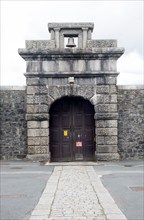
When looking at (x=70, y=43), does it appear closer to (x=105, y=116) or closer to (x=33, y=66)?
(x=33, y=66)

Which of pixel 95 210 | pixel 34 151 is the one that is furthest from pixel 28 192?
pixel 34 151

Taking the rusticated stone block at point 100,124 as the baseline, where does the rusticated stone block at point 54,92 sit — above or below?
above

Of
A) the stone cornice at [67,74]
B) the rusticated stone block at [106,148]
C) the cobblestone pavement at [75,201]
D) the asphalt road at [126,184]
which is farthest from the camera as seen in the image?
the rusticated stone block at [106,148]

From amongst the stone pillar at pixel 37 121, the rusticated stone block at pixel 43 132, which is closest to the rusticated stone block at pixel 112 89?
the stone pillar at pixel 37 121

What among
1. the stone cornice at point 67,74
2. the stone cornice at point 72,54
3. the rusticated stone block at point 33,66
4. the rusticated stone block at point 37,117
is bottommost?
the rusticated stone block at point 37,117

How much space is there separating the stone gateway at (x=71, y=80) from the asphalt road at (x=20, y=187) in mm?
1858

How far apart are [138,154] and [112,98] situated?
2755 millimetres

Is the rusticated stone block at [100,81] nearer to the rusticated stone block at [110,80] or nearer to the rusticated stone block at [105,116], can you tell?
the rusticated stone block at [110,80]

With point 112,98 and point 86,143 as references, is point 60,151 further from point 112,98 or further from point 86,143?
point 112,98

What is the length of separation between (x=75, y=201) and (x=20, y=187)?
2.59m

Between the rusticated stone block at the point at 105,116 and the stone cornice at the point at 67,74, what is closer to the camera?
the stone cornice at the point at 67,74

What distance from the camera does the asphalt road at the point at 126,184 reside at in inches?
332

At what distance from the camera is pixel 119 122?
17.9 meters

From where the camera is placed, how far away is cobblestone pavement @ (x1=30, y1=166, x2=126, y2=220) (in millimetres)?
7668
